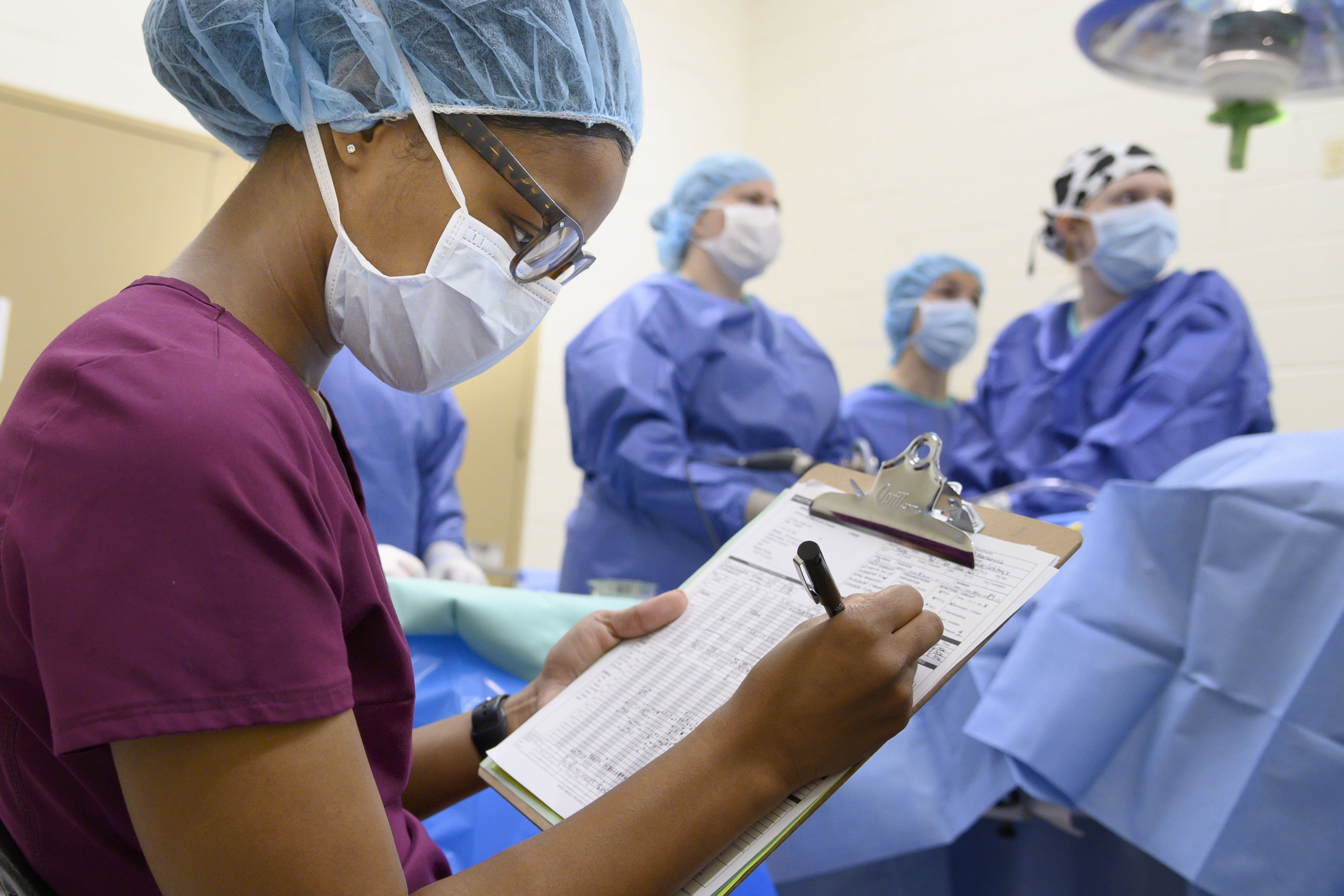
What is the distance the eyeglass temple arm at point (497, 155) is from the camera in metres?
0.71

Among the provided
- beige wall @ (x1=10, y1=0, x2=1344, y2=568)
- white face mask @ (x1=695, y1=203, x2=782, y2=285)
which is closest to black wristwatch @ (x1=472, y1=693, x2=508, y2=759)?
white face mask @ (x1=695, y1=203, x2=782, y2=285)

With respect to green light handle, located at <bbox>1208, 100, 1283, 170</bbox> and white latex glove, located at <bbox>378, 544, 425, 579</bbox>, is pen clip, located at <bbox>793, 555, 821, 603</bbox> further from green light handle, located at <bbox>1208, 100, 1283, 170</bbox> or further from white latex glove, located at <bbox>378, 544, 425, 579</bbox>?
green light handle, located at <bbox>1208, 100, 1283, 170</bbox>

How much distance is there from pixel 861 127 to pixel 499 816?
3.54m

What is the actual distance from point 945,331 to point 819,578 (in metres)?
2.52

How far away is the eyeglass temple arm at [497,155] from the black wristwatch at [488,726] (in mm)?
471

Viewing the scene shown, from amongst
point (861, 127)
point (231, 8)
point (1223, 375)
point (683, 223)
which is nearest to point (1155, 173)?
point (1223, 375)

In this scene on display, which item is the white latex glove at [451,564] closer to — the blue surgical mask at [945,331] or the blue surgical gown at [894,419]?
the blue surgical gown at [894,419]

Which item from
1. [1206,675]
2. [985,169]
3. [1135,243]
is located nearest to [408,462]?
[1206,675]

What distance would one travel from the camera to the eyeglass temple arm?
71 cm

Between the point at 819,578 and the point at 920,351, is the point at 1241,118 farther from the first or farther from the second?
the point at 819,578

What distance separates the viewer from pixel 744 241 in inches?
95.9

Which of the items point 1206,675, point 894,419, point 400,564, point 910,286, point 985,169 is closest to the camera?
point 1206,675

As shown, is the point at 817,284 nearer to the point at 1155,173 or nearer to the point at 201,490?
the point at 1155,173

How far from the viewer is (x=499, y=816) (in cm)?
112
